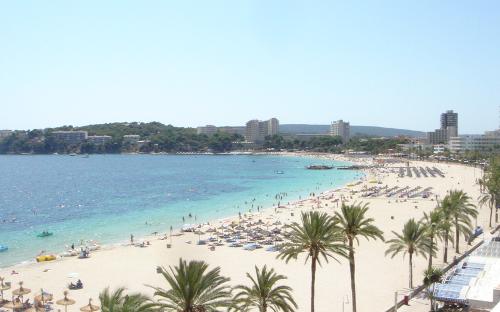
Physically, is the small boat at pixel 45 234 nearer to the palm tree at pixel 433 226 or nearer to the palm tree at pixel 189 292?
the palm tree at pixel 433 226

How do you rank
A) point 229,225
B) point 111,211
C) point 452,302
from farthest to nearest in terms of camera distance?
point 111,211 < point 229,225 < point 452,302

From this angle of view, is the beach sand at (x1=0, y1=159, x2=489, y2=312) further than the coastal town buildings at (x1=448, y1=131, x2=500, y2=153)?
No

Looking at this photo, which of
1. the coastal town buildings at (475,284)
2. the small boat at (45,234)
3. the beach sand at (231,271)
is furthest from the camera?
the small boat at (45,234)

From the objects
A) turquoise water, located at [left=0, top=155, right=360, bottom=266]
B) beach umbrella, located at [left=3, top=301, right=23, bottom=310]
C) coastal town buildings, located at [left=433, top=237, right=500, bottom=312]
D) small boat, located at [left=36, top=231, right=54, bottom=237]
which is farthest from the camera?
turquoise water, located at [left=0, top=155, right=360, bottom=266]

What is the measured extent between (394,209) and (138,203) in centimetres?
3930

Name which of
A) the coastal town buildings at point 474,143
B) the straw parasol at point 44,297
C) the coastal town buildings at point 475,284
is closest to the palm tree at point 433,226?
the coastal town buildings at point 475,284

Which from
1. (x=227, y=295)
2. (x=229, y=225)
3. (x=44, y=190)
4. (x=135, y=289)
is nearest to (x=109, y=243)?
(x=229, y=225)

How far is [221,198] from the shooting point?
83188 mm

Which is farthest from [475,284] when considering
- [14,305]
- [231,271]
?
[14,305]

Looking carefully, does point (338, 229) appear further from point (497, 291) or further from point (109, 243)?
point (109, 243)

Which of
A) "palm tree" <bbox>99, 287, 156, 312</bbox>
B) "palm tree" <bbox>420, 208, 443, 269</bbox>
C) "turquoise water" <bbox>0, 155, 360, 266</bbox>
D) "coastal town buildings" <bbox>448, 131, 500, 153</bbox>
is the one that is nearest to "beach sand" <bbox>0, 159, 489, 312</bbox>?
"palm tree" <bbox>420, 208, 443, 269</bbox>

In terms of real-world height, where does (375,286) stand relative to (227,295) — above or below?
below

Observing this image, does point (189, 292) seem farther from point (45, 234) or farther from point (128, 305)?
point (45, 234)

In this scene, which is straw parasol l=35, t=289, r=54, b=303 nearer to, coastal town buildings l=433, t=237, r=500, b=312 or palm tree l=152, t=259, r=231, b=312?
palm tree l=152, t=259, r=231, b=312
